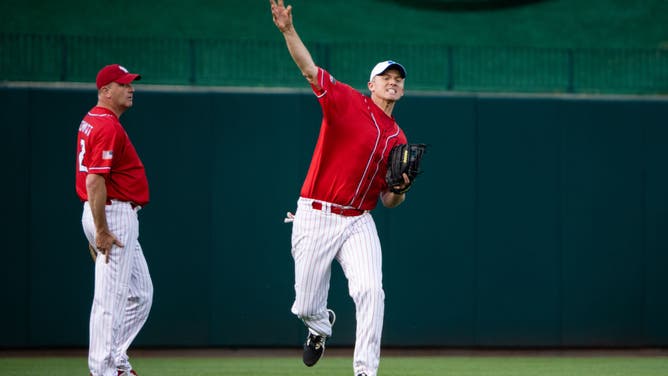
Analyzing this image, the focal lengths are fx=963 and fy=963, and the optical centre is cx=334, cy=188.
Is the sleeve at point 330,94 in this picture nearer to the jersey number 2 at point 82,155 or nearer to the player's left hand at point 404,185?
the player's left hand at point 404,185

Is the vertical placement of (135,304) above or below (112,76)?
below

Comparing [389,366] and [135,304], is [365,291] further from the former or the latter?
[389,366]

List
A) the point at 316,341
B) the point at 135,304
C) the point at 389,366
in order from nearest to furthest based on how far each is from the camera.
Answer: the point at 135,304 < the point at 316,341 < the point at 389,366

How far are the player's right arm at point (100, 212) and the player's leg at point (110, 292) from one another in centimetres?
6

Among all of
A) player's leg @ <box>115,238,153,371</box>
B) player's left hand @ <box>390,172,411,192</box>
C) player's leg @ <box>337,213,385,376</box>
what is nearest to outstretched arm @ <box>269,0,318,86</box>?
player's left hand @ <box>390,172,411,192</box>

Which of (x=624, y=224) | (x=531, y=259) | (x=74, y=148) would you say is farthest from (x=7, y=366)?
(x=624, y=224)

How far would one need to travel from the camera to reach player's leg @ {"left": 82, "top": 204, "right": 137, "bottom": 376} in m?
5.80

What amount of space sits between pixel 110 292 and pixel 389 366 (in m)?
2.97

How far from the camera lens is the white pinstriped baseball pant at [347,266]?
5688 mm

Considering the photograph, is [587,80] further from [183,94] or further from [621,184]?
[183,94]

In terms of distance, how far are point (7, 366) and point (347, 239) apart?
349cm

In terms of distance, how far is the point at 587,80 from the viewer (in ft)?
49.7

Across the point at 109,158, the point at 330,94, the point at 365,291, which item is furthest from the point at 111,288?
the point at 330,94

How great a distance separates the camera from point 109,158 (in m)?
5.70
